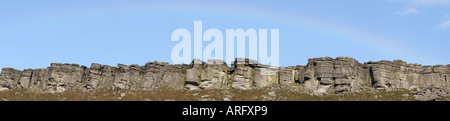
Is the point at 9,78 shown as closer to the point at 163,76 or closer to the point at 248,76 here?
the point at 163,76

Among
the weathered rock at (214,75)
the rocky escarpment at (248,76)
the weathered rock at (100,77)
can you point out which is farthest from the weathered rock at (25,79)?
the weathered rock at (214,75)

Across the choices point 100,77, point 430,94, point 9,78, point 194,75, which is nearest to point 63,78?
point 100,77

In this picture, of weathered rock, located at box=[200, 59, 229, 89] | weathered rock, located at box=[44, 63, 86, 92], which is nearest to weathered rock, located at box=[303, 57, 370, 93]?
weathered rock, located at box=[200, 59, 229, 89]

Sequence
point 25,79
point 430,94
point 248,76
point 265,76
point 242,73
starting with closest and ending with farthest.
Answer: point 430,94 < point 265,76 < point 242,73 < point 248,76 < point 25,79

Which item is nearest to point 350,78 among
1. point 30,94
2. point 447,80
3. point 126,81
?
point 447,80

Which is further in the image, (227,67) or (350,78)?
(227,67)

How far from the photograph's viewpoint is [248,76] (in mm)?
84938

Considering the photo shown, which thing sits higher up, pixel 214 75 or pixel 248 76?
pixel 214 75

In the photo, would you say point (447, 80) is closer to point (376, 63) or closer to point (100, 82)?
point (376, 63)

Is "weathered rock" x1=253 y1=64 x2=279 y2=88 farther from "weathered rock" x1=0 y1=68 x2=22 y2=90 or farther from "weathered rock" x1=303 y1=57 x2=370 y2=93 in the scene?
"weathered rock" x1=0 y1=68 x2=22 y2=90

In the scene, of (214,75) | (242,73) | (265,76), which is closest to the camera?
(265,76)

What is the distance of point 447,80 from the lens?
78.6 m

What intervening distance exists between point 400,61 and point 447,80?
8.94m
